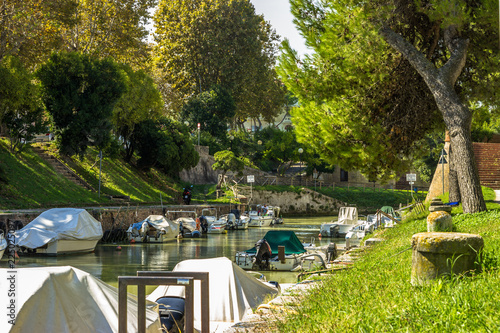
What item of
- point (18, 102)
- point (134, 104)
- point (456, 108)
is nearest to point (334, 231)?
point (134, 104)

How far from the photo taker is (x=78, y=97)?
40.6m

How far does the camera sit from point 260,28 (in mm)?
70062

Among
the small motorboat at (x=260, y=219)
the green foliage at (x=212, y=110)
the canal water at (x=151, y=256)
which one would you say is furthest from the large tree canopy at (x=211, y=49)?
the canal water at (x=151, y=256)

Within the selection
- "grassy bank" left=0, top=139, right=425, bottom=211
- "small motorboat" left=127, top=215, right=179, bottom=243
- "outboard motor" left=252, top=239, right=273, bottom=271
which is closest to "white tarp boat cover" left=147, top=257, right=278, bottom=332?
"outboard motor" left=252, top=239, right=273, bottom=271

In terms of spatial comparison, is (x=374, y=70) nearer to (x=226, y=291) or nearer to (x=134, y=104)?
(x=226, y=291)

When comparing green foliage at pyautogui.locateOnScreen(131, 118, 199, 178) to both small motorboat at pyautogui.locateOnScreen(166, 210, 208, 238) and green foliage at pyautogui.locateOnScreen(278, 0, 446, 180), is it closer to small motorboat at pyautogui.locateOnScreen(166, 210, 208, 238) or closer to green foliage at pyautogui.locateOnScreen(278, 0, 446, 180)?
small motorboat at pyautogui.locateOnScreen(166, 210, 208, 238)

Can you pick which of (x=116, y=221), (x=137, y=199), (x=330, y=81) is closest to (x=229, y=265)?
(x=330, y=81)

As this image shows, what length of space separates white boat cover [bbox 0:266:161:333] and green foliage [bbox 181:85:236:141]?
174 ft

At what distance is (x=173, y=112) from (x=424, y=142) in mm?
51818

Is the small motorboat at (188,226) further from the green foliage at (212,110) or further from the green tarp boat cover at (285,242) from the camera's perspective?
the green foliage at (212,110)

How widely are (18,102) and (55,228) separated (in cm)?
947

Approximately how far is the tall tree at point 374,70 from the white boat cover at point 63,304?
12.6 m

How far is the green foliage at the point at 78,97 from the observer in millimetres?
40062

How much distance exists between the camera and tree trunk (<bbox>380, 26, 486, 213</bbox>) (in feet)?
57.9
